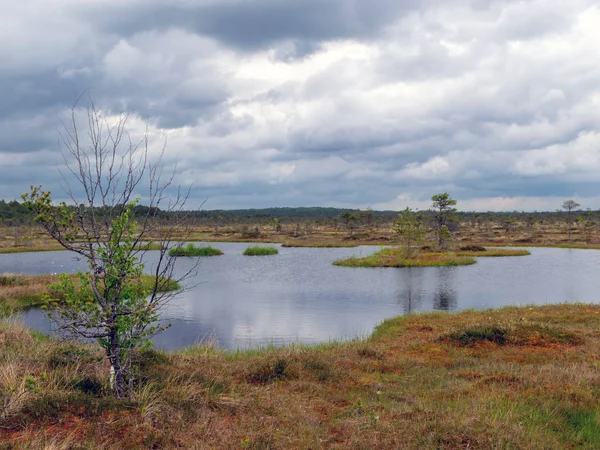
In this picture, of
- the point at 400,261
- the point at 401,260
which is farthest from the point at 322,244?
the point at 400,261

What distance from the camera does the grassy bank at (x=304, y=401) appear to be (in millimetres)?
7449

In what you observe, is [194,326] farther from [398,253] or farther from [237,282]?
[398,253]

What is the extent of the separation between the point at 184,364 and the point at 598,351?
12.6m

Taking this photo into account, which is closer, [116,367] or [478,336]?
[116,367]

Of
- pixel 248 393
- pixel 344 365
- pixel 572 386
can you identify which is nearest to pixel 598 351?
pixel 572 386

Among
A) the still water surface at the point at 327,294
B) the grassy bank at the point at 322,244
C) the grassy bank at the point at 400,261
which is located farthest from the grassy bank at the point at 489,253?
the grassy bank at the point at 322,244

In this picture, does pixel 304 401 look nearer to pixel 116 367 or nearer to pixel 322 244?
pixel 116 367

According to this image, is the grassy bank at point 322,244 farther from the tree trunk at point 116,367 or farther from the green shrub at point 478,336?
the tree trunk at point 116,367

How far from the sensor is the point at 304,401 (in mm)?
9953

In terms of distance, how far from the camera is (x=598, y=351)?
14.6 m

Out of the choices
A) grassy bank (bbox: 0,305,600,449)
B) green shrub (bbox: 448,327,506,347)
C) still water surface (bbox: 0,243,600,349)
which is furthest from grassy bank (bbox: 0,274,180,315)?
green shrub (bbox: 448,327,506,347)

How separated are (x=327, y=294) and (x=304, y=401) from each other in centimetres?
2529

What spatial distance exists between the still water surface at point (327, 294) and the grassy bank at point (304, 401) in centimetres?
594

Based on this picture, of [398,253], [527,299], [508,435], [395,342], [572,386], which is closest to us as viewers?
[508,435]
